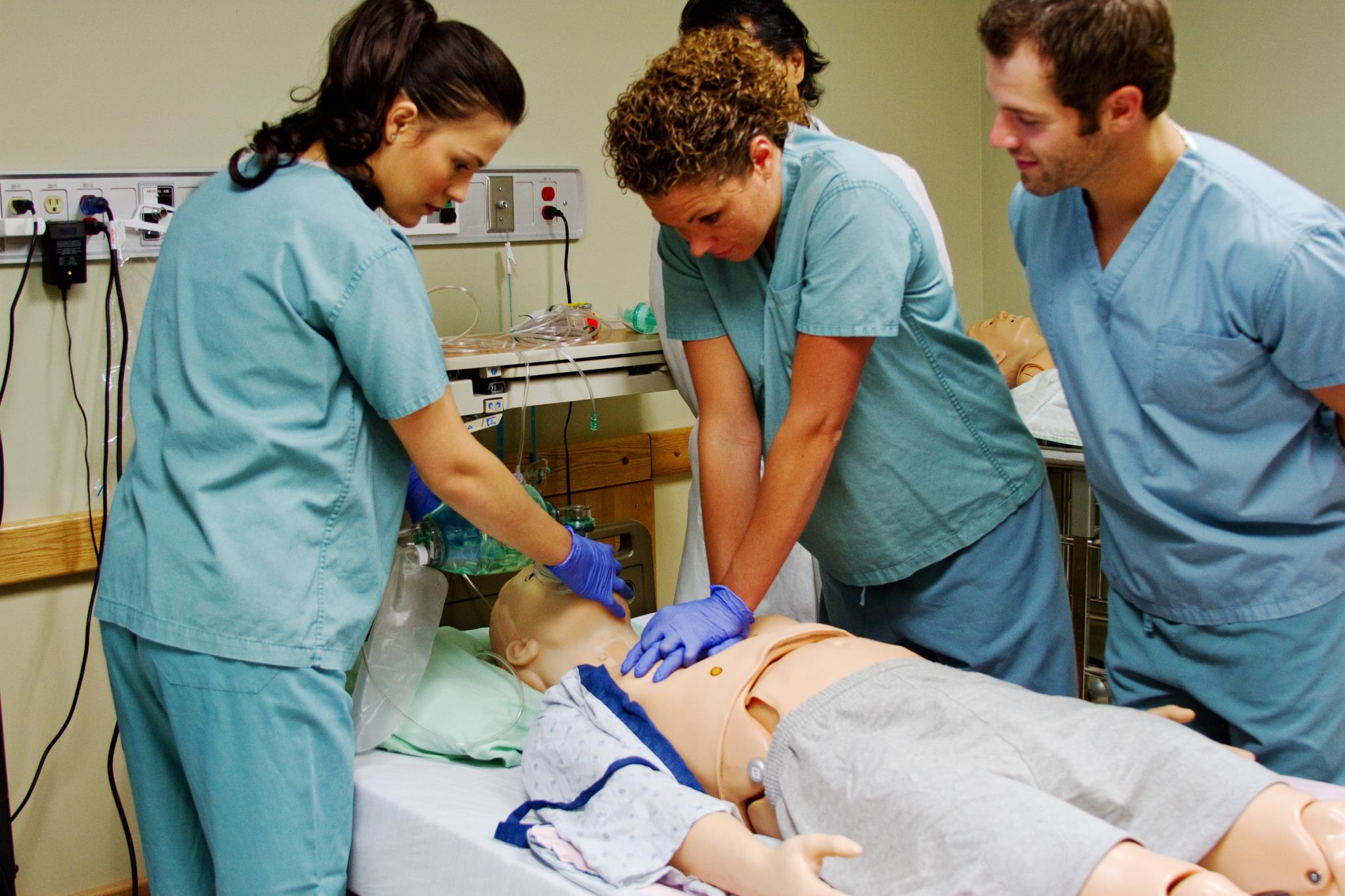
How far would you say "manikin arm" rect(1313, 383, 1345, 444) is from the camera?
49.9 inches

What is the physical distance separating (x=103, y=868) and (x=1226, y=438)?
228 centimetres

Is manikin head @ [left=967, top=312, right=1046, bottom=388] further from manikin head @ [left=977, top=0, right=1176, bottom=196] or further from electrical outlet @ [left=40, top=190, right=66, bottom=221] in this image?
electrical outlet @ [left=40, top=190, right=66, bottom=221]

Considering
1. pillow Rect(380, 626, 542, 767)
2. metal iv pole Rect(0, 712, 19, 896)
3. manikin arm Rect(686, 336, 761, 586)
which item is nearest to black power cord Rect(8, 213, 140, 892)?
metal iv pole Rect(0, 712, 19, 896)

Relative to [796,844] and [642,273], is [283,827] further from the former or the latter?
[642,273]

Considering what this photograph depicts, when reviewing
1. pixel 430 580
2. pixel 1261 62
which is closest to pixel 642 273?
pixel 430 580

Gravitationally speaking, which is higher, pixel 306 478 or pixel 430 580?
pixel 306 478

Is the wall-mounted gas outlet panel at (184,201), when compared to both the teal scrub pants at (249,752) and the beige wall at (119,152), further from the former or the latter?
the teal scrub pants at (249,752)

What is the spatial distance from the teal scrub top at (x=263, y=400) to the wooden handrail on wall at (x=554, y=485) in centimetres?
99

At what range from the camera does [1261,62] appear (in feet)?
9.95

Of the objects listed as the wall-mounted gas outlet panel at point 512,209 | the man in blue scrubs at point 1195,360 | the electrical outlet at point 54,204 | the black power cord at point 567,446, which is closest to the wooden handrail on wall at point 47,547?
the electrical outlet at point 54,204

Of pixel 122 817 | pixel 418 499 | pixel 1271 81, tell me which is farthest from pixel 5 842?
pixel 1271 81

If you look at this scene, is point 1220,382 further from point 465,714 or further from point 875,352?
point 465,714

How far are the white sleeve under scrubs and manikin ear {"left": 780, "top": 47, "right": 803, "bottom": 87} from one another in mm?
845

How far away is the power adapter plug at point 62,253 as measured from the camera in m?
2.21
